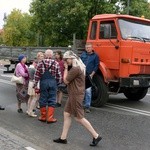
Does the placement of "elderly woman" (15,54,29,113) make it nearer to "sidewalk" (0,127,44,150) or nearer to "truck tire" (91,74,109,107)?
"truck tire" (91,74,109,107)

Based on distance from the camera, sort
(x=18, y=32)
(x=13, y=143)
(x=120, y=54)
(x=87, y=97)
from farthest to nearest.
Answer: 1. (x=18, y=32)
2. (x=120, y=54)
3. (x=87, y=97)
4. (x=13, y=143)

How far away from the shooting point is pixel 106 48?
11750mm

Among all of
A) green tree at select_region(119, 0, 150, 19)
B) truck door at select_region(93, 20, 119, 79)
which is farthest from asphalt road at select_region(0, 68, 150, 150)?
green tree at select_region(119, 0, 150, 19)

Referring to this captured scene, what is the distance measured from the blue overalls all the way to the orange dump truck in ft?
7.13

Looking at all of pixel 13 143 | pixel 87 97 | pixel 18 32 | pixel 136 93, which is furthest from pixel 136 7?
pixel 13 143

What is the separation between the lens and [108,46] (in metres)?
11.7

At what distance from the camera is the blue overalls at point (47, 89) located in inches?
382

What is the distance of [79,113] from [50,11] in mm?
31135

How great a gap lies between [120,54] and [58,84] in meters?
2.28

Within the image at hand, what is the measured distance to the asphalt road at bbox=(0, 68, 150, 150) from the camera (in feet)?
25.1

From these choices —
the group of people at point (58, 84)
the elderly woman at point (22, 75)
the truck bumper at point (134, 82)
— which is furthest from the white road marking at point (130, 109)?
the elderly woman at point (22, 75)

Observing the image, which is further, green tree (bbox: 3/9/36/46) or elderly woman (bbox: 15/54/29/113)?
green tree (bbox: 3/9/36/46)

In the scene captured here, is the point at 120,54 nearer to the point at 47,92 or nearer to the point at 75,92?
the point at 47,92

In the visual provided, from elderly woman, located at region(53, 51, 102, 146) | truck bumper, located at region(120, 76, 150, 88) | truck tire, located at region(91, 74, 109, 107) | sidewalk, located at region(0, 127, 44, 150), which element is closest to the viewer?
sidewalk, located at region(0, 127, 44, 150)
